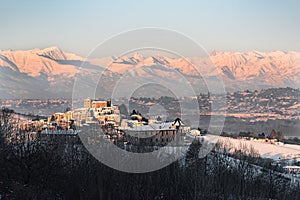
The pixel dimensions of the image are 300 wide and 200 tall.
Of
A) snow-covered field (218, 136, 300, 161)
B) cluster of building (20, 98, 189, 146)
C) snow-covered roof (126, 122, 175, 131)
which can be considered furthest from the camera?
snow-covered field (218, 136, 300, 161)

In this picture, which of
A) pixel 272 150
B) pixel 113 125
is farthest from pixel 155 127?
pixel 272 150

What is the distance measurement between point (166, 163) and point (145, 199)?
34.2ft

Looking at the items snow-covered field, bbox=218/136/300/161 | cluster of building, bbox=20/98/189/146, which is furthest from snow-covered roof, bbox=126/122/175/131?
snow-covered field, bbox=218/136/300/161

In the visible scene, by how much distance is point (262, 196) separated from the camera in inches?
1284

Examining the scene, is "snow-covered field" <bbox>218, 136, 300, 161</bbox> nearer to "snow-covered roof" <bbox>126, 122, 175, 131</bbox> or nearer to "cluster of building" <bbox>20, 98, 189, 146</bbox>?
"snow-covered roof" <bbox>126, 122, 175, 131</bbox>

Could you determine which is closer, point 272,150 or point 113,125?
point 113,125

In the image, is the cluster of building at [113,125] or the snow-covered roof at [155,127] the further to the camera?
the snow-covered roof at [155,127]

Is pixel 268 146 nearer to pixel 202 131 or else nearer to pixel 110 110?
pixel 202 131

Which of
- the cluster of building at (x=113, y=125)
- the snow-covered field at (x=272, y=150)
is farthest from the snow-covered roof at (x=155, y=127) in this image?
the snow-covered field at (x=272, y=150)

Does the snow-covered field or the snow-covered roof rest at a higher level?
the snow-covered roof

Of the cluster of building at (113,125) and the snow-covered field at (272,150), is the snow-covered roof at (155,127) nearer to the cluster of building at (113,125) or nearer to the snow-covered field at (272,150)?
the cluster of building at (113,125)

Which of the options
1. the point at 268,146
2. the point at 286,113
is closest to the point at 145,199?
the point at 268,146

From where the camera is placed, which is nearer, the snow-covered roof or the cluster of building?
the cluster of building

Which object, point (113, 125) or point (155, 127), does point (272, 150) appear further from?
point (113, 125)
